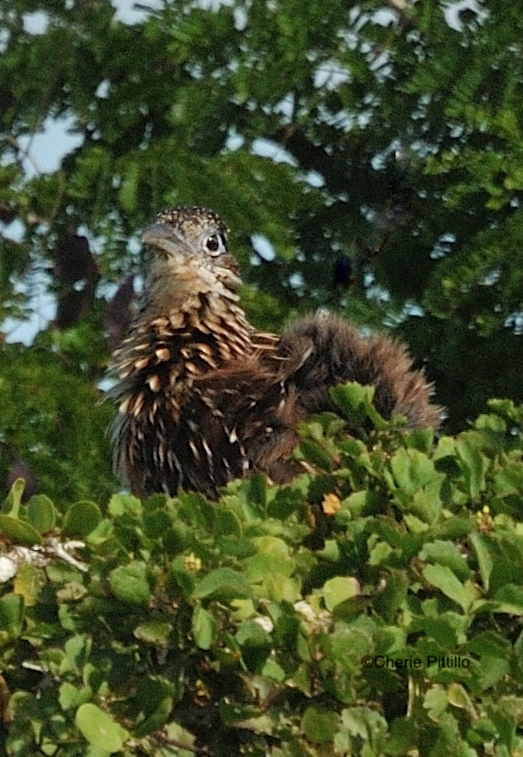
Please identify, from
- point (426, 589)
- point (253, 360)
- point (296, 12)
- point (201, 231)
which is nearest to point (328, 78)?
point (296, 12)

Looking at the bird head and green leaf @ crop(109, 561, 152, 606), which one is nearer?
green leaf @ crop(109, 561, 152, 606)

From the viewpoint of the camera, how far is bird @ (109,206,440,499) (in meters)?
4.23

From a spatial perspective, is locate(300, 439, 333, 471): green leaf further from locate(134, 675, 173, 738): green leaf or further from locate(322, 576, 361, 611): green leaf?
locate(134, 675, 173, 738): green leaf

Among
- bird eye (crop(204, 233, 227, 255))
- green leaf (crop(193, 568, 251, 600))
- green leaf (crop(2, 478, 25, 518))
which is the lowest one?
bird eye (crop(204, 233, 227, 255))

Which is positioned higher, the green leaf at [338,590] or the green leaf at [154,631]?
the green leaf at [338,590]

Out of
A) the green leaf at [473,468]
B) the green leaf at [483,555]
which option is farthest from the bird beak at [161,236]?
the green leaf at [483,555]

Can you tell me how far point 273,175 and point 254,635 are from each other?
8.09 ft

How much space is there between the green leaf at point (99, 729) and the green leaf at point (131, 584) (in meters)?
0.17

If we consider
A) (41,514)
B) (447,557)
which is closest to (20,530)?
(41,514)

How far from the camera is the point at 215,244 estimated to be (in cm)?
497

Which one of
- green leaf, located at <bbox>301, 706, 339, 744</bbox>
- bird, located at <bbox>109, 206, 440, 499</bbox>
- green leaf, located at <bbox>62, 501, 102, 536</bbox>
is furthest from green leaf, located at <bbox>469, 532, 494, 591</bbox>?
bird, located at <bbox>109, 206, 440, 499</bbox>

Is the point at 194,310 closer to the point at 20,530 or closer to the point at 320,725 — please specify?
the point at 20,530

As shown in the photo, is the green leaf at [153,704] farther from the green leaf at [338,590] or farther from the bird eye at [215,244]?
the bird eye at [215,244]

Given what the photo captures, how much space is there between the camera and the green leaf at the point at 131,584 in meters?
2.64
